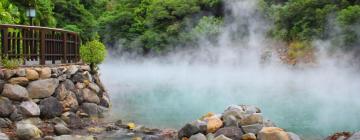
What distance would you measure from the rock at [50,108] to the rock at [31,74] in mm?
728

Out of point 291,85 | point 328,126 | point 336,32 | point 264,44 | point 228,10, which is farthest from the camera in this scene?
point 228,10

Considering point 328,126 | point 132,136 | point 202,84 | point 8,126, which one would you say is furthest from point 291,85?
point 8,126

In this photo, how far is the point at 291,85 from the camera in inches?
1021

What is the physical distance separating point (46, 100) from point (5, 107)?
151cm

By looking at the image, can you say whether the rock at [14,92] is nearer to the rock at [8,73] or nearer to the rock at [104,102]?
the rock at [8,73]

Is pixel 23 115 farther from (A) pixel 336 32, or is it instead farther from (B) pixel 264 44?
(B) pixel 264 44

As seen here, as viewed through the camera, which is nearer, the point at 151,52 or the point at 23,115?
the point at 23,115

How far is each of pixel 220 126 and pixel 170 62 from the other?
108 ft

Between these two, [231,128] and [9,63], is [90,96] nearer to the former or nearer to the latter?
[9,63]

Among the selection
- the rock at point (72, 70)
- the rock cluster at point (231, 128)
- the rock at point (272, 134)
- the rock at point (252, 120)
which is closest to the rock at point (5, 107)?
the rock at point (72, 70)

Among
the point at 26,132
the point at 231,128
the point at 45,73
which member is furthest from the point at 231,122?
the point at 45,73

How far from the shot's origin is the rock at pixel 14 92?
39.2 ft

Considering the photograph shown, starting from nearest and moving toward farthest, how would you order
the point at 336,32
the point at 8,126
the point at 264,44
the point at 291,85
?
the point at 8,126 < the point at 291,85 < the point at 336,32 < the point at 264,44

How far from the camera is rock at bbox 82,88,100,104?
15262 millimetres
